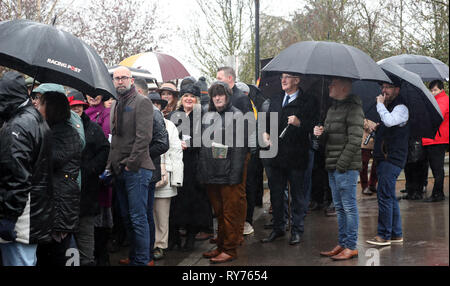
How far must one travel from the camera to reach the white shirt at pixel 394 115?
261 inches

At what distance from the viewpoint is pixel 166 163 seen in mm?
7004

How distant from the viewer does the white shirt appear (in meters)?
6.62

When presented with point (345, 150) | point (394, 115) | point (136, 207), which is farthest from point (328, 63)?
point (136, 207)

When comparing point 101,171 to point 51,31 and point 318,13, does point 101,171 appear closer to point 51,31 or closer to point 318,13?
point 51,31

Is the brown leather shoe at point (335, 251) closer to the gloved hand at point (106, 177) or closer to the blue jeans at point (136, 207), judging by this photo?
the blue jeans at point (136, 207)

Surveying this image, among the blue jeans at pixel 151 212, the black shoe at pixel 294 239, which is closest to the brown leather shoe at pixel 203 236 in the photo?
the black shoe at pixel 294 239

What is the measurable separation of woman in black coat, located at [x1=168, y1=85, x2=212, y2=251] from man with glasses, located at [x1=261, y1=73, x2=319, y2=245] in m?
0.92

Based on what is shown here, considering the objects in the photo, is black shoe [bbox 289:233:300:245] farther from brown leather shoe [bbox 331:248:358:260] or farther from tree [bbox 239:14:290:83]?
tree [bbox 239:14:290:83]

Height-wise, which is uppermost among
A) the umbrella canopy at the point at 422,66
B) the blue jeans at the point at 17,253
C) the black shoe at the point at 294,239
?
the umbrella canopy at the point at 422,66

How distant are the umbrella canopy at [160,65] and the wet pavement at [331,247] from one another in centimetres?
281

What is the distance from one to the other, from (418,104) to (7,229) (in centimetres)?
479

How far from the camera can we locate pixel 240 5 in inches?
892

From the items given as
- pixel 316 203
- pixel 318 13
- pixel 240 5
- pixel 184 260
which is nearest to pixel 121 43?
pixel 240 5
